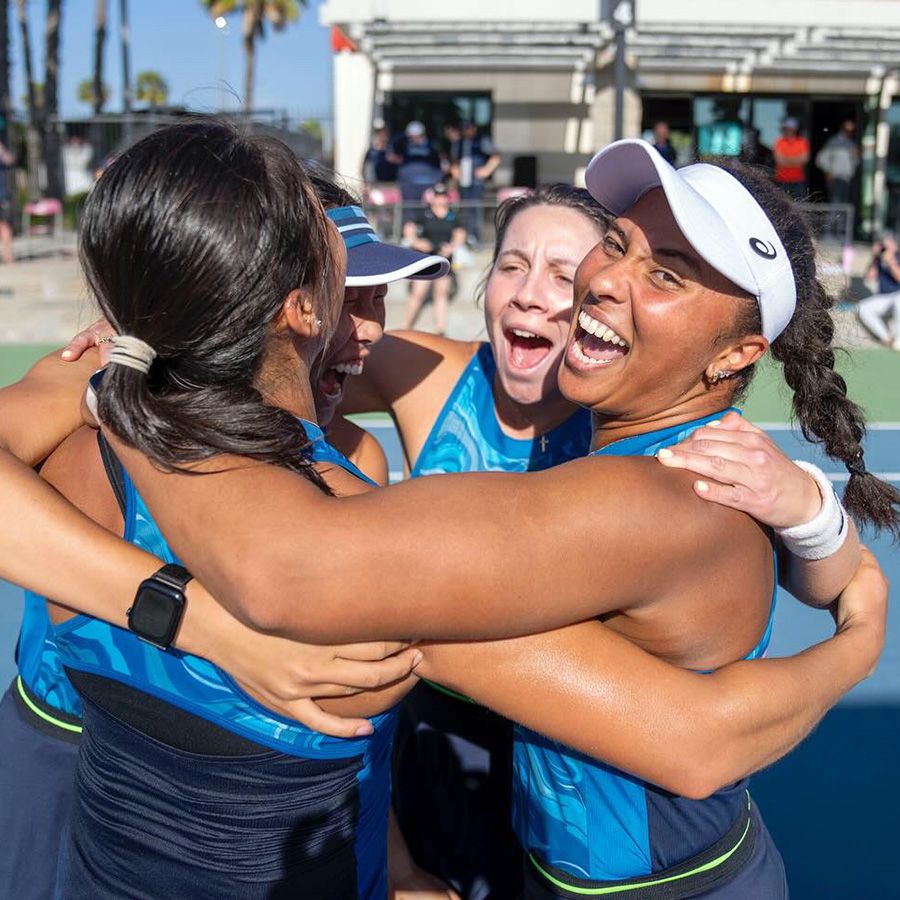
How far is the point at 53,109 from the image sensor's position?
94.6 ft

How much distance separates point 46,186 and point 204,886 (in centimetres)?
2728

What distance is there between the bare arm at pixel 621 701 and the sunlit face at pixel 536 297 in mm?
1362

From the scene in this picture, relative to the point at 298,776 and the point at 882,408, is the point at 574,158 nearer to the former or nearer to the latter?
the point at 882,408

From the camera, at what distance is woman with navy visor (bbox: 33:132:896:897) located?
154cm

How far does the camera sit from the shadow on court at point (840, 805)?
3.60m

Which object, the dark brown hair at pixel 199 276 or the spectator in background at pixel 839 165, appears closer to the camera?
the dark brown hair at pixel 199 276

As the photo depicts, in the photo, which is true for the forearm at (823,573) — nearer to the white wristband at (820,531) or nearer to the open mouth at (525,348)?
the white wristband at (820,531)

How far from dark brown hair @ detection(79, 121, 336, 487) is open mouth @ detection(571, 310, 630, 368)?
2.41 feet

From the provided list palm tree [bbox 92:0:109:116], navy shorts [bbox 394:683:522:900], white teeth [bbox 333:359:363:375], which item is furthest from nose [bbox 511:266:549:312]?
palm tree [bbox 92:0:109:116]

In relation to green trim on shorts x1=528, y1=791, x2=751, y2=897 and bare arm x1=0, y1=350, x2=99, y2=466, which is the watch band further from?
green trim on shorts x1=528, y1=791, x2=751, y2=897

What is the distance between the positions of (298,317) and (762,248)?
907 millimetres

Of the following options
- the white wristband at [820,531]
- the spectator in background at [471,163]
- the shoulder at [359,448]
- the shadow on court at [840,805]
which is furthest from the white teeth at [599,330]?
the spectator in background at [471,163]

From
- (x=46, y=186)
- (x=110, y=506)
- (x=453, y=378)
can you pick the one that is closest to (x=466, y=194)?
(x=46, y=186)

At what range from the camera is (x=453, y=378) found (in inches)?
133
